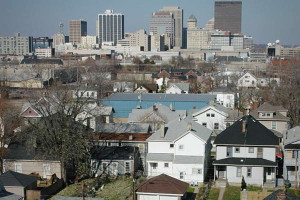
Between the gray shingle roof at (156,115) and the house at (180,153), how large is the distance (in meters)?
7.01

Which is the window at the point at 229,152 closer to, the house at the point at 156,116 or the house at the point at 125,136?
the house at the point at 125,136

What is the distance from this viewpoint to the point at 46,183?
81.6 ft

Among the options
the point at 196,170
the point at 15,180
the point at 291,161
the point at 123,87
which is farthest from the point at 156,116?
the point at 123,87

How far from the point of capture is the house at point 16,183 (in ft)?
73.0

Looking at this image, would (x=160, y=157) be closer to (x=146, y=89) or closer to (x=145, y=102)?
(x=145, y=102)

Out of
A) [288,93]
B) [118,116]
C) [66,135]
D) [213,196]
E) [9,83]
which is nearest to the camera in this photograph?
[213,196]

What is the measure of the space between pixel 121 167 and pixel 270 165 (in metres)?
8.20

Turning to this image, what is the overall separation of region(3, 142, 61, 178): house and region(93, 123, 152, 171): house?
3.11 meters

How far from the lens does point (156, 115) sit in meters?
34.0

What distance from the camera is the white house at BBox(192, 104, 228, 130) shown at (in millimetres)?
35000

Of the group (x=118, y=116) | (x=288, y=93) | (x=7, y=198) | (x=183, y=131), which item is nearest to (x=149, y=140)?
(x=183, y=131)

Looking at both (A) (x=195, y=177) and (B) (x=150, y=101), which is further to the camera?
(B) (x=150, y=101)

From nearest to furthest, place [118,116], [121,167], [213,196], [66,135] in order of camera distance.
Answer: [213,196] → [66,135] → [121,167] → [118,116]

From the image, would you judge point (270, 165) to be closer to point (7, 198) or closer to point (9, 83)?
point (7, 198)
